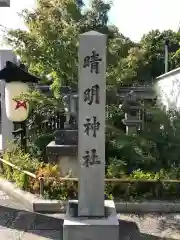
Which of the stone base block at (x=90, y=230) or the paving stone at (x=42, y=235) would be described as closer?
the stone base block at (x=90, y=230)

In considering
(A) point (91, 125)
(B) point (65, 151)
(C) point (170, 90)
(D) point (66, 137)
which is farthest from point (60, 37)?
(A) point (91, 125)

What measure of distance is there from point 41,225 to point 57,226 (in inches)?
10.0

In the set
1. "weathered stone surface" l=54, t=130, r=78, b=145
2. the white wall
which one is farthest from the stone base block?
the white wall

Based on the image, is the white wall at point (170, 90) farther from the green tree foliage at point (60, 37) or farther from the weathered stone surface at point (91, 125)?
the weathered stone surface at point (91, 125)

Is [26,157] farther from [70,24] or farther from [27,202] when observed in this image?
[70,24]

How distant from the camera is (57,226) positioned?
544cm

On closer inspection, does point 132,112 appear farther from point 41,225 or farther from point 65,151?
point 41,225

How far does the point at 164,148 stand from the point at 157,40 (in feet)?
69.7

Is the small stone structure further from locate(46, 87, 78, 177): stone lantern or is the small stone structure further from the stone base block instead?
the stone base block

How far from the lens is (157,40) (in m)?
27.8

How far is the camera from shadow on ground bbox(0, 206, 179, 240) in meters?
5.08

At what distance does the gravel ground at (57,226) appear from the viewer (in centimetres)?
507

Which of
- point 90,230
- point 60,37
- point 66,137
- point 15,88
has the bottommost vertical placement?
point 90,230

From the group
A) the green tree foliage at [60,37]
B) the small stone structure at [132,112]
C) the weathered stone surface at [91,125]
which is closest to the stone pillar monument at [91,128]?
the weathered stone surface at [91,125]
